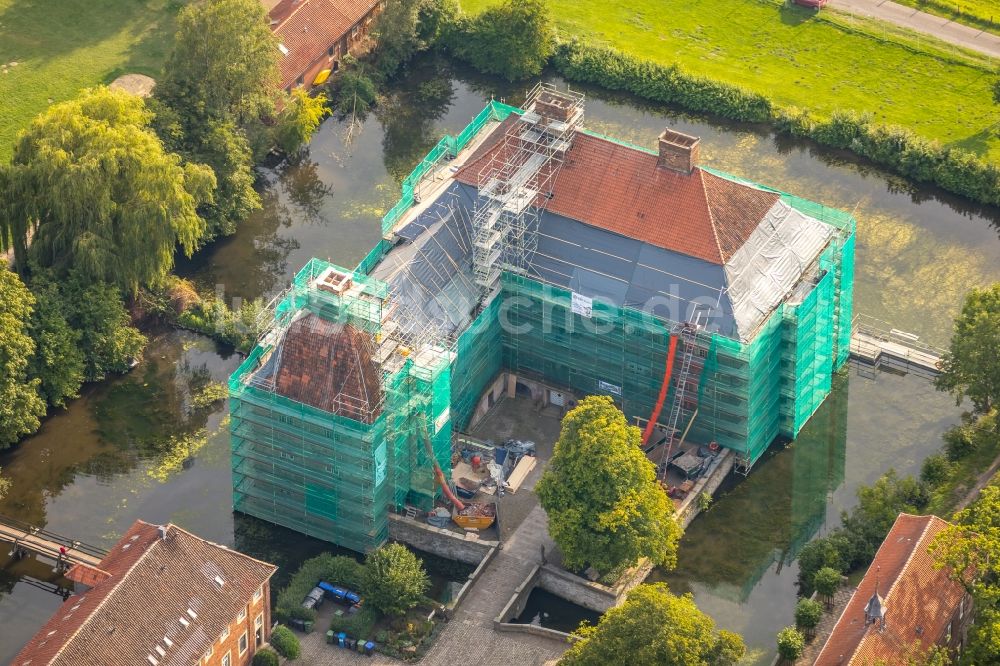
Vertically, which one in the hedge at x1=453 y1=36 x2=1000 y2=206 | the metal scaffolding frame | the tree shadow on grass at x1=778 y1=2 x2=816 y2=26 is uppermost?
the tree shadow on grass at x1=778 y1=2 x2=816 y2=26

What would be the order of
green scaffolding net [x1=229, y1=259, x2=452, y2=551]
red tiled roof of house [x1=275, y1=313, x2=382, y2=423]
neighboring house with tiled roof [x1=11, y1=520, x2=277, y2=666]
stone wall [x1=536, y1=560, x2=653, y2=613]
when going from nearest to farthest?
neighboring house with tiled roof [x1=11, y1=520, x2=277, y2=666]
red tiled roof of house [x1=275, y1=313, x2=382, y2=423]
green scaffolding net [x1=229, y1=259, x2=452, y2=551]
stone wall [x1=536, y1=560, x2=653, y2=613]

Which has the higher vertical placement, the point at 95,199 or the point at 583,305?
the point at 95,199

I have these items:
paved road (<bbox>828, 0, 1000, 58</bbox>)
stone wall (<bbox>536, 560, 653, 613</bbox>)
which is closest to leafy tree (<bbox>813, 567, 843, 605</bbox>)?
stone wall (<bbox>536, 560, 653, 613</bbox>)

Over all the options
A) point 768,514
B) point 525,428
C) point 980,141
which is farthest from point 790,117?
point 768,514

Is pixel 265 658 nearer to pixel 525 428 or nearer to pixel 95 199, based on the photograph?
pixel 525 428

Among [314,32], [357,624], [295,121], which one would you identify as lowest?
[357,624]

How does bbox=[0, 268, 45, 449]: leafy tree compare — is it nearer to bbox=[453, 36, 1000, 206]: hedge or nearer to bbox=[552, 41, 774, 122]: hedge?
bbox=[453, 36, 1000, 206]: hedge

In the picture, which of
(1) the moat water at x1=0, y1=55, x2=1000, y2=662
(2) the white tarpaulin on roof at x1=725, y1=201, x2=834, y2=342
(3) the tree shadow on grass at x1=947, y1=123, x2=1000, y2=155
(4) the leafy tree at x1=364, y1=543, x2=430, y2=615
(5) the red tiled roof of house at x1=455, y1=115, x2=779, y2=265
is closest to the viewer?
(4) the leafy tree at x1=364, y1=543, x2=430, y2=615
